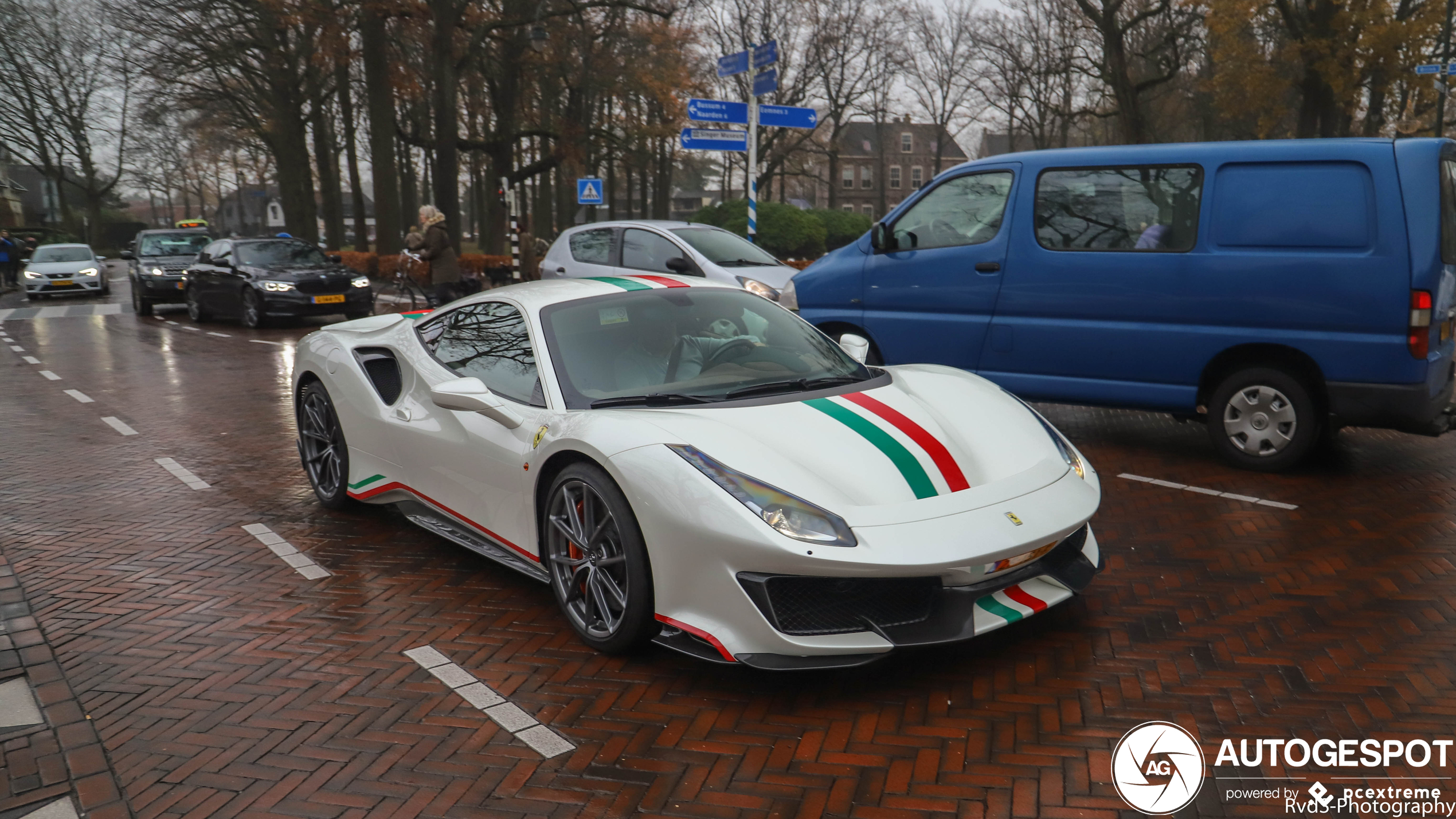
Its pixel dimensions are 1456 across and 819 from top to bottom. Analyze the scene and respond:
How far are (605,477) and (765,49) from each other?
42.3 ft

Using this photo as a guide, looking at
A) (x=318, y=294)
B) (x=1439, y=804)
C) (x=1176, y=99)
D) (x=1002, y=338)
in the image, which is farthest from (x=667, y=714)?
(x=1176, y=99)

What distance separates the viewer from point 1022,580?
11.8 feet

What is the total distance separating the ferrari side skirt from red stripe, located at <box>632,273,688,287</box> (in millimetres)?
1418

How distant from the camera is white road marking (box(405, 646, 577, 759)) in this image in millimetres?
3230

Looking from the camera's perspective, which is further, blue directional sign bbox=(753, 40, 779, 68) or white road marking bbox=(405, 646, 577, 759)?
blue directional sign bbox=(753, 40, 779, 68)

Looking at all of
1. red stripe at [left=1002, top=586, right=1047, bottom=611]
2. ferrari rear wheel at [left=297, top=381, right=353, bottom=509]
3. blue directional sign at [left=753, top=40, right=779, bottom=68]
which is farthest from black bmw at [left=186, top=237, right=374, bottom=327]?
red stripe at [left=1002, top=586, right=1047, bottom=611]

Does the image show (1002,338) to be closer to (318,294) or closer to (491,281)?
(318,294)

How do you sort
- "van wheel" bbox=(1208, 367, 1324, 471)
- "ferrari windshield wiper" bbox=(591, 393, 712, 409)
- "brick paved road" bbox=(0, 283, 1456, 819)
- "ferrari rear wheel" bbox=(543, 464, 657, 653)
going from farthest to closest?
"van wheel" bbox=(1208, 367, 1324, 471) < "ferrari windshield wiper" bbox=(591, 393, 712, 409) < "ferrari rear wheel" bbox=(543, 464, 657, 653) < "brick paved road" bbox=(0, 283, 1456, 819)

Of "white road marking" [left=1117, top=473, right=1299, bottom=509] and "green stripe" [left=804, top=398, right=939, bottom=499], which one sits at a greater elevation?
"green stripe" [left=804, top=398, right=939, bottom=499]

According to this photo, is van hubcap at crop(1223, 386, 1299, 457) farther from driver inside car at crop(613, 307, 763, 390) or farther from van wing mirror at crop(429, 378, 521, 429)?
van wing mirror at crop(429, 378, 521, 429)

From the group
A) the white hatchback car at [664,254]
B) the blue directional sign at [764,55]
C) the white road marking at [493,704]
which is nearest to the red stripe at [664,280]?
the white road marking at [493,704]

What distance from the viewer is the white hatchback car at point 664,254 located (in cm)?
1159

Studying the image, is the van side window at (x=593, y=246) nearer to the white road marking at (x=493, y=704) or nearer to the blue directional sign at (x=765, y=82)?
the blue directional sign at (x=765, y=82)

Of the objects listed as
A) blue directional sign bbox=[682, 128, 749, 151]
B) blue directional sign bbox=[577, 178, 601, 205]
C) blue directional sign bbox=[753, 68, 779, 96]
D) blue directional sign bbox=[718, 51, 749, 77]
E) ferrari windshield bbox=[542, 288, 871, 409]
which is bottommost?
ferrari windshield bbox=[542, 288, 871, 409]
